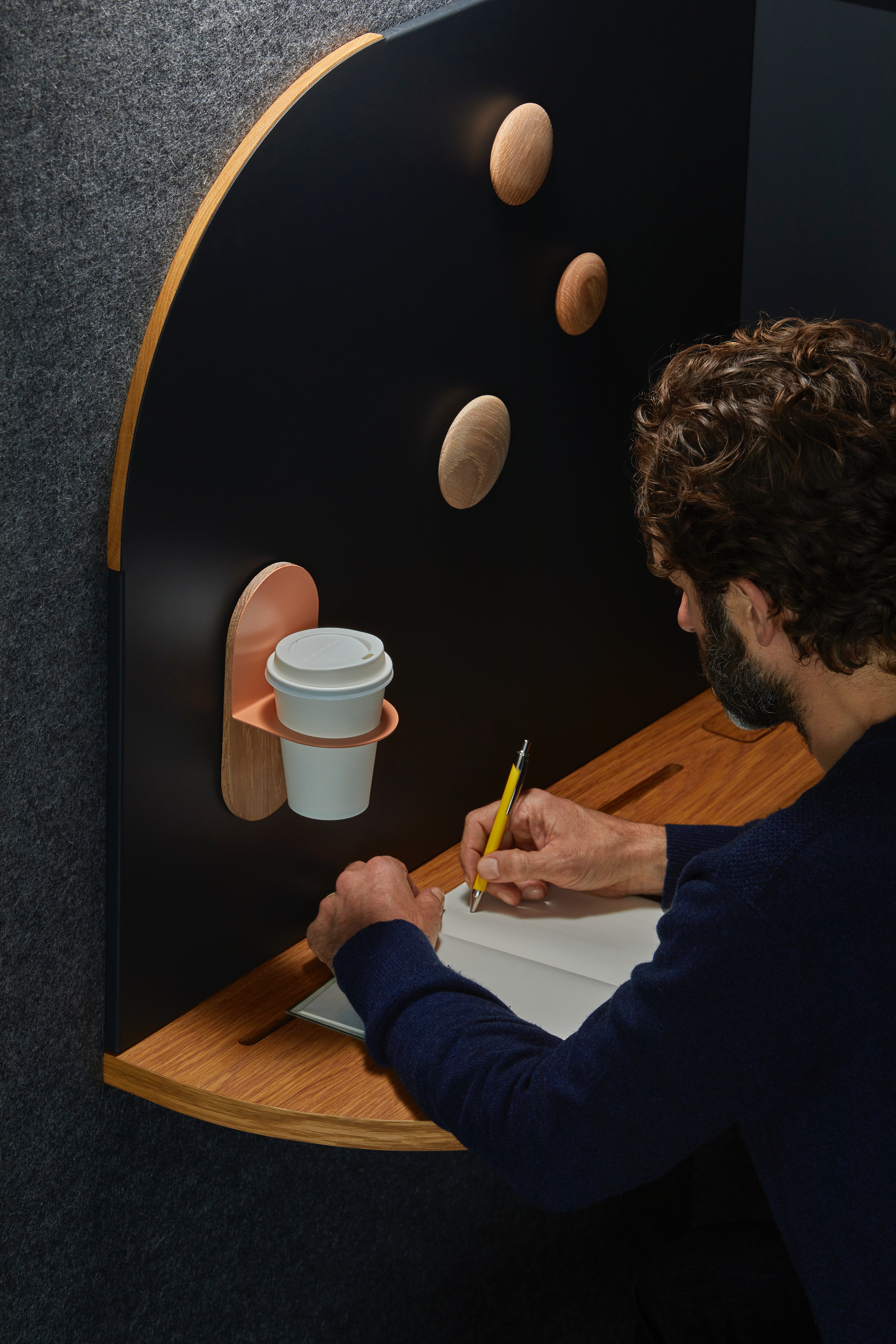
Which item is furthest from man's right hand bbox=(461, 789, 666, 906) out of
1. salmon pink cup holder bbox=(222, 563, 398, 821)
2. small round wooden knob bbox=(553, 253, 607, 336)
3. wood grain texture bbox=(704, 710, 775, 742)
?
small round wooden knob bbox=(553, 253, 607, 336)

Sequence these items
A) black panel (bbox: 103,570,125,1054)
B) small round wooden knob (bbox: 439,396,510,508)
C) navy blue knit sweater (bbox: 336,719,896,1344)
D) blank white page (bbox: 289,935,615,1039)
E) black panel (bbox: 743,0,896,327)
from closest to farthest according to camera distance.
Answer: navy blue knit sweater (bbox: 336,719,896,1344), black panel (bbox: 103,570,125,1054), blank white page (bbox: 289,935,615,1039), small round wooden knob (bbox: 439,396,510,508), black panel (bbox: 743,0,896,327)

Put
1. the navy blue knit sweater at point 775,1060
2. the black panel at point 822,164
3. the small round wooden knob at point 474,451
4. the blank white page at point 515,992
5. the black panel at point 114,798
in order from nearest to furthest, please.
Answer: the navy blue knit sweater at point 775,1060
the black panel at point 114,798
the blank white page at point 515,992
the small round wooden knob at point 474,451
the black panel at point 822,164

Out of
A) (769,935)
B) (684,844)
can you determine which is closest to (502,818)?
(684,844)

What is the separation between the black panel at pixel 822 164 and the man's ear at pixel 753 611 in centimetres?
72

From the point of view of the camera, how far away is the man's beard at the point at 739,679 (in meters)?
0.74

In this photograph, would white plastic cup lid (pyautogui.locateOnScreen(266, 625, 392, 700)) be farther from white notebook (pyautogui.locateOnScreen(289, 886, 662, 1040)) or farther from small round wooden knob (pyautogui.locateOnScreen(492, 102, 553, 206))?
small round wooden knob (pyautogui.locateOnScreen(492, 102, 553, 206))

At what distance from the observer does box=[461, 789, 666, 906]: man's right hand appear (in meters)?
0.96

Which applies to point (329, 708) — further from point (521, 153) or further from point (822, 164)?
point (822, 164)

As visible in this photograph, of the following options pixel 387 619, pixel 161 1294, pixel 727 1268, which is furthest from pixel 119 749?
pixel 727 1268

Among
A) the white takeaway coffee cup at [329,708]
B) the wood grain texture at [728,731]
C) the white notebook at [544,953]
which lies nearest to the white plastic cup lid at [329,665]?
the white takeaway coffee cup at [329,708]

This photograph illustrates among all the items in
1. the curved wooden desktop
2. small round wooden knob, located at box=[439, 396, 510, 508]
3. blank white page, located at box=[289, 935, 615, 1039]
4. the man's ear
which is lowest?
the curved wooden desktop

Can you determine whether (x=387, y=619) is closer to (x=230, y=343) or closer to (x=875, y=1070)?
(x=230, y=343)

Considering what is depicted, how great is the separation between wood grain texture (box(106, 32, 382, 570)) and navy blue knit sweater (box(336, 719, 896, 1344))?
0.39m

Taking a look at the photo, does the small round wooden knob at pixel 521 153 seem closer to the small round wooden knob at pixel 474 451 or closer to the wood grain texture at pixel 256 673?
the small round wooden knob at pixel 474 451
